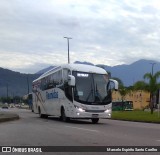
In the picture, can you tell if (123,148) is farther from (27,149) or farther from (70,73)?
(70,73)

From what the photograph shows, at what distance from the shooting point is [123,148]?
11.7 metres

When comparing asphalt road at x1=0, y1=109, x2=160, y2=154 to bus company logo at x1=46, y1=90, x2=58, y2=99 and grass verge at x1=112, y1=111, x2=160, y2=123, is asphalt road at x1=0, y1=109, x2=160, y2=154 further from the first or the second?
grass verge at x1=112, y1=111, x2=160, y2=123

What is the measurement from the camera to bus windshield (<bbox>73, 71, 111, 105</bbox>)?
25.2 m

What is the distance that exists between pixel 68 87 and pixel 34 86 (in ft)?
53.2

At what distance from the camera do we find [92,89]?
25406mm

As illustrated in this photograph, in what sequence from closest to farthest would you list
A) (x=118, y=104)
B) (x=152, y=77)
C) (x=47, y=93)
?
(x=47, y=93) → (x=152, y=77) → (x=118, y=104)

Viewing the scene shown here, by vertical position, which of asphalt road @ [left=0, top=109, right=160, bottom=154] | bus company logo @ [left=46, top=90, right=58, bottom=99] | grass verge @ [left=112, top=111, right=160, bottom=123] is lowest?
grass verge @ [left=112, top=111, right=160, bottom=123]

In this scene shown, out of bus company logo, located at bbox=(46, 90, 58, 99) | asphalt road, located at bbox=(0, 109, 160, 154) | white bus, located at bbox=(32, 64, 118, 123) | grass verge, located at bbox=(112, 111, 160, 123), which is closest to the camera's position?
asphalt road, located at bbox=(0, 109, 160, 154)

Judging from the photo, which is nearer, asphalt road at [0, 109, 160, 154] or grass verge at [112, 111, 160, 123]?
asphalt road at [0, 109, 160, 154]

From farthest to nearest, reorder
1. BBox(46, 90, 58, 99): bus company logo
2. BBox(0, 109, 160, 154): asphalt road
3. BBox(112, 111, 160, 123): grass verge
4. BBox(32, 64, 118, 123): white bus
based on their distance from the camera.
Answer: BBox(112, 111, 160, 123): grass verge → BBox(46, 90, 58, 99): bus company logo → BBox(32, 64, 118, 123): white bus → BBox(0, 109, 160, 154): asphalt road

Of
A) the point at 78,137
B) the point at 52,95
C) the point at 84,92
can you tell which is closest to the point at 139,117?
the point at 52,95

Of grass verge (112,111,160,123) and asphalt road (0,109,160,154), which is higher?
asphalt road (0,109,160,154)

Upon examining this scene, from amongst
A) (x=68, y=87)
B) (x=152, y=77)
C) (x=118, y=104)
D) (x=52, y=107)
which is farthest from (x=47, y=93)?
(x=118, y=104)

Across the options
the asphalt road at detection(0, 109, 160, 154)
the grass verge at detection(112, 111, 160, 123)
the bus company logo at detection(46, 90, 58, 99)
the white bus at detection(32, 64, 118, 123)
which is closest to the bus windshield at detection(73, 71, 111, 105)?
the white bus at detection(32, 64, 118, 123)
